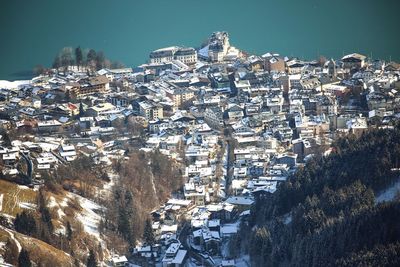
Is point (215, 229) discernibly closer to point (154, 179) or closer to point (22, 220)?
point (154, 179)

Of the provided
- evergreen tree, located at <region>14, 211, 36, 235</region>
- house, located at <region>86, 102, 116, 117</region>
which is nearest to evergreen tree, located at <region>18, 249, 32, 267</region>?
evergreen tree, located at <region>14, 211, 36, 235</region>

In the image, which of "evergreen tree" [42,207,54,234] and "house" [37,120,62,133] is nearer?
"evergreen tree" [42,207,54,234]

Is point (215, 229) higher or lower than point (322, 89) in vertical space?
lower

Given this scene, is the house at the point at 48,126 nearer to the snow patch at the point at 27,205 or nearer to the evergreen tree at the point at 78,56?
the snow patch at the point at 27,205

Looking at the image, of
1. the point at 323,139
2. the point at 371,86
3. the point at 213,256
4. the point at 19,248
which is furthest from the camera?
the point at 371,86

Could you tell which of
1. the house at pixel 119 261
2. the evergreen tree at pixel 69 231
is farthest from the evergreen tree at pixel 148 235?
the evergreen tree at pixel 69 231

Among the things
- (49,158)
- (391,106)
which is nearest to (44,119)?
(49,158)

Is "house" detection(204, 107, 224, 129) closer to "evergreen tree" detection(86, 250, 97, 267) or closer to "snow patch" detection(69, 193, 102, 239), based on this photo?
"snow patch" detection(69, 193, 102, 239)
